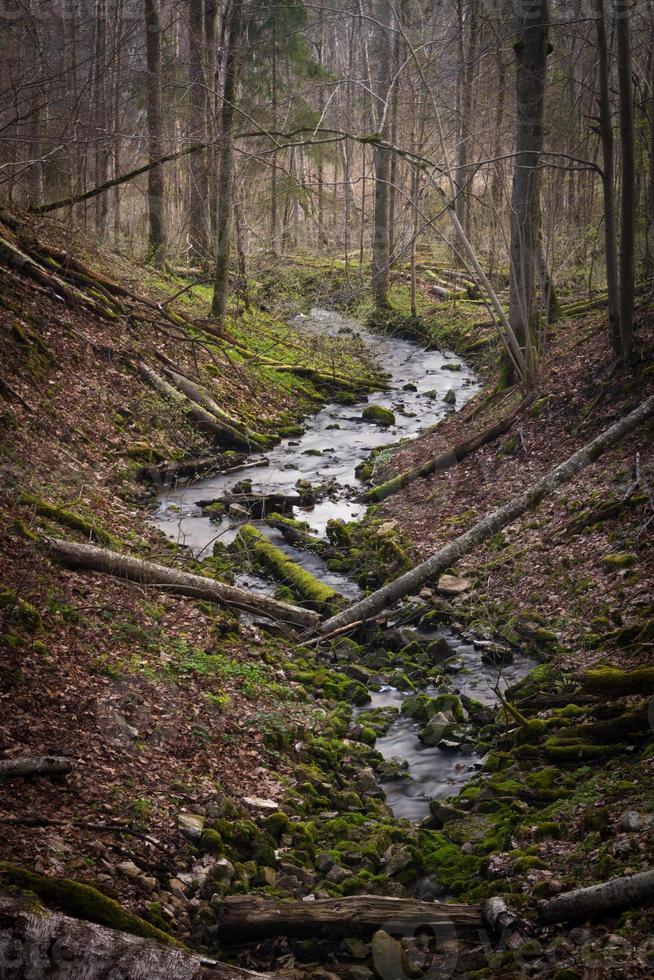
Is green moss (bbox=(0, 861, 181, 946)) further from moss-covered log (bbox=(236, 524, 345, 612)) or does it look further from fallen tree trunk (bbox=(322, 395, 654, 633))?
moss-covered log (bbox=(236, 524, 345, 612))

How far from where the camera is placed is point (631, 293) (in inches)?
420

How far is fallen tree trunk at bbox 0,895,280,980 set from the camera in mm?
3281

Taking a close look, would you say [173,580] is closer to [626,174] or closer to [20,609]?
[20,609]

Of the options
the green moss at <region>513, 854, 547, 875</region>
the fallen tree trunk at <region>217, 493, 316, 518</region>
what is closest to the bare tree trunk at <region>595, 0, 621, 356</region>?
the fallen tree trunk at <region>217, 493, 316, 518</region>

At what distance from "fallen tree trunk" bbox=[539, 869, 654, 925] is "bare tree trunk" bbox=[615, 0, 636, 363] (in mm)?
8314

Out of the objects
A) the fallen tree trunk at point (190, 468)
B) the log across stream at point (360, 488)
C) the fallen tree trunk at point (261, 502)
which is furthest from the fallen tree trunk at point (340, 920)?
the fallen tree trunk at point (190, 468)

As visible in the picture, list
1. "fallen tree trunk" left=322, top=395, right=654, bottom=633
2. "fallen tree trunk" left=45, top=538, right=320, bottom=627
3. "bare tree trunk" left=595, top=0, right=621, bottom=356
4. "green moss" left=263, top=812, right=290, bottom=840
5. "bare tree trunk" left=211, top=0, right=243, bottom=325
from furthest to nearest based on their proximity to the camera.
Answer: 1. "bare tree trunk" left=211, top=0, right=243, bottom=325
2. "bare tree trunk" left=595, top=0, right=621, bottom=356
3. "fallen tree trunk" left=322, top=395, right=654, bottom=633
4. "fallen tree trunk" left=45, top=538, right=320, bottom=627
5. "green moss" left=263, top=812, right=290, bottom=840

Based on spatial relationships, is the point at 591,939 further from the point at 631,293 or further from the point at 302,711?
the point at 631,293

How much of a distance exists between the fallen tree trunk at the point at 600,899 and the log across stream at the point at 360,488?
2101 millimetres

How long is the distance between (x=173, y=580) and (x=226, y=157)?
11.5 m

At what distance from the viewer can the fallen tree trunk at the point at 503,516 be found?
31.9ft

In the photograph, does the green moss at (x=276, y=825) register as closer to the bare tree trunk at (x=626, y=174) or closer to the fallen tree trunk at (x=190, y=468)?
the bare tree trunk at (x=626, y=174)

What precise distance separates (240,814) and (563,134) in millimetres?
16087

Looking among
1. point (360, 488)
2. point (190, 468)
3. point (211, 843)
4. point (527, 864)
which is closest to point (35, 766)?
point (211, 843)
